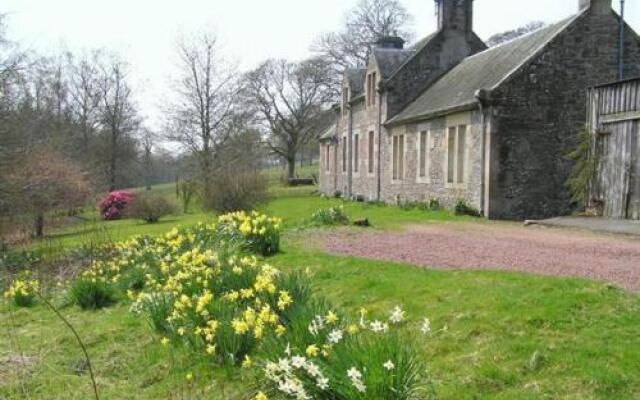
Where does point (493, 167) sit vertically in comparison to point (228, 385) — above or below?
above

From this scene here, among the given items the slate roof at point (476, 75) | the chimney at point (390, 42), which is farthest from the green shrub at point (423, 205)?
the chimney at point (390, 42)

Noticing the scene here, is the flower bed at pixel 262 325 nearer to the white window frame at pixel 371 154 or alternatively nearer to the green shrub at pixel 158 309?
the green shrub at pixel 158 309

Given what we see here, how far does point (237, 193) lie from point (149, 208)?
1339cm

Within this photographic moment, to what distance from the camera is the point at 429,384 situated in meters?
4.79

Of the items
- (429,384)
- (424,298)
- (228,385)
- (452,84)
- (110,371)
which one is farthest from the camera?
(452,84)

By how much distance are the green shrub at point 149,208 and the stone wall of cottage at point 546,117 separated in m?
20.8

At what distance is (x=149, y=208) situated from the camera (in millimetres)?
34469

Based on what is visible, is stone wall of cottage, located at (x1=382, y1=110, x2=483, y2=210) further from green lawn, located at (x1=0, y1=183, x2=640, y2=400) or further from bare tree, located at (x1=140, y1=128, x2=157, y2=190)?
bare tree, located at (x1=140, y1=128, x2=157, y2=190)

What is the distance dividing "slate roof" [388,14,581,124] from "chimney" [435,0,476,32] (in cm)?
187

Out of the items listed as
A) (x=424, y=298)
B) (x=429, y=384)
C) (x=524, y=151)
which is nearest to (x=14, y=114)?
(x=524, y=151)

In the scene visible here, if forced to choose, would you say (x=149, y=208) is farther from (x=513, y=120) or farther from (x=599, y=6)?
(x=599, y=6)

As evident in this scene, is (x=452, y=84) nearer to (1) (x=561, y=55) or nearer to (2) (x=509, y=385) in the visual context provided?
(1) (x=561, y=55)

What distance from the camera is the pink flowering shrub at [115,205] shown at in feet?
125

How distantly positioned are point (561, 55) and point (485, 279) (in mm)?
13862
